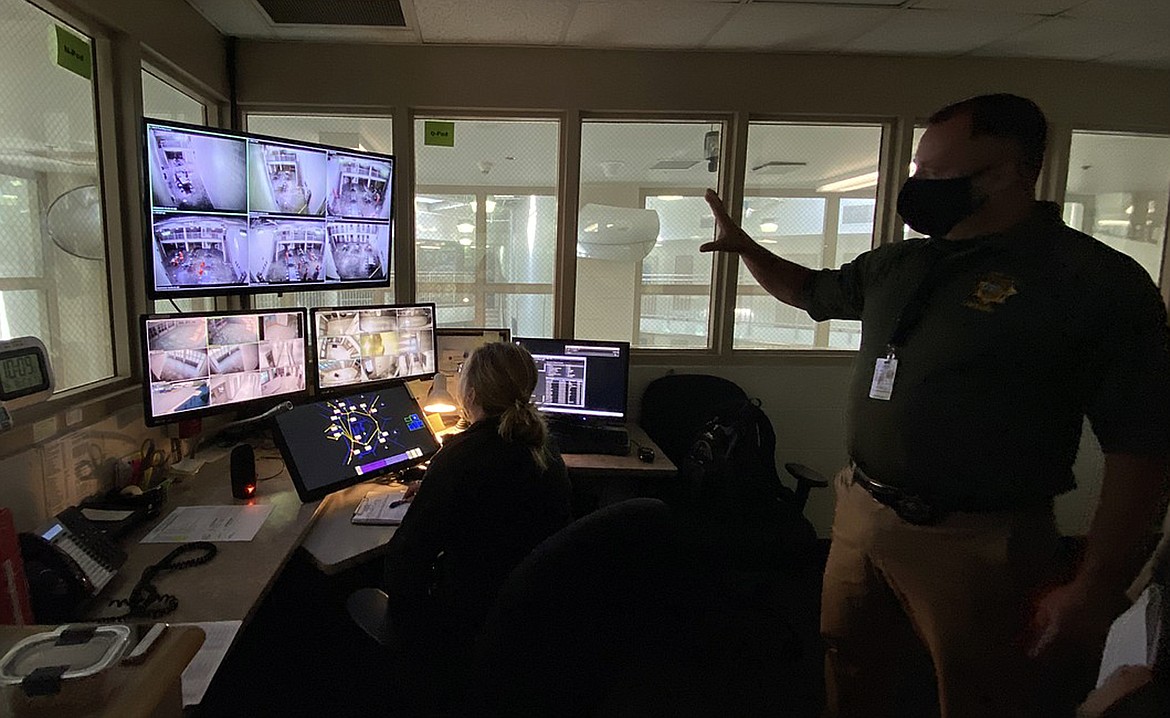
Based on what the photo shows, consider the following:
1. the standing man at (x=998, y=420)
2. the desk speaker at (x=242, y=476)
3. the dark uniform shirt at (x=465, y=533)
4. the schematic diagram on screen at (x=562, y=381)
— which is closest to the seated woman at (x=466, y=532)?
the dark uniform shirt at (x=465, y=533)

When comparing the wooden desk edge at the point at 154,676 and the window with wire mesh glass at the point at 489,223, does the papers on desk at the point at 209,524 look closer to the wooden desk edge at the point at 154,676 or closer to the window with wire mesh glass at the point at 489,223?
the wooden desk edge at the point at 154,676

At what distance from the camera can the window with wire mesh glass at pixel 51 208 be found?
176 centimetres

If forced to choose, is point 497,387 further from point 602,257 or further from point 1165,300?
point 602,257

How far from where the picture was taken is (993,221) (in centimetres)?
133

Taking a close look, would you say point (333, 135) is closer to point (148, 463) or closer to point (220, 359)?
point (220, 359)

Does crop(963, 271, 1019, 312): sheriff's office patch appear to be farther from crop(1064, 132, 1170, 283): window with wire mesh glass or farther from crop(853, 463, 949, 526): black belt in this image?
crop(1064, 132, 1170, 283): window with wire mesh glass

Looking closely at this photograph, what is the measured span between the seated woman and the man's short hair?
1257 mm

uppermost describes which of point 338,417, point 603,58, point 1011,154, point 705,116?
point 603,58

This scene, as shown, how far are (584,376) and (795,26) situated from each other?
183 centimetres

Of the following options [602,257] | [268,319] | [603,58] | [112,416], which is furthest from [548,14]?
[112,416]

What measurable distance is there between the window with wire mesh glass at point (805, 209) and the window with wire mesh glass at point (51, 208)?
109 inches

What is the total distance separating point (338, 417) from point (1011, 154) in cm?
202

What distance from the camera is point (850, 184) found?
10.5 feet

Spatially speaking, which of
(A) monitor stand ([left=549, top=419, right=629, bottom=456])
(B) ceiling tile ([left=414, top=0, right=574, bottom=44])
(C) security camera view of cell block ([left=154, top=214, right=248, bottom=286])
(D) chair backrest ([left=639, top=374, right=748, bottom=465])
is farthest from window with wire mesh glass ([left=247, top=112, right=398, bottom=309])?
(D) chair backrest ([left=639, top=374, right=748, bottom=465])
